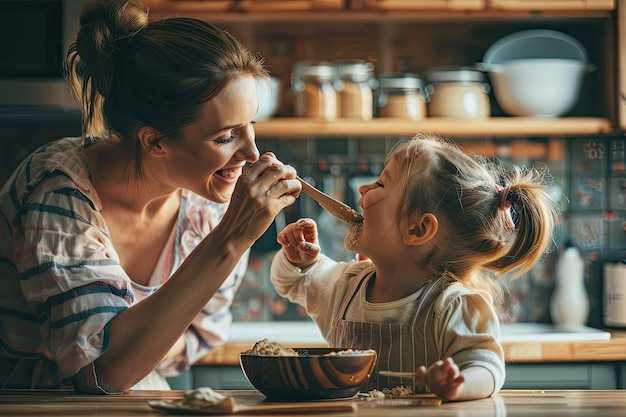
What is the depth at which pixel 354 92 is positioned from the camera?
285 centimetres

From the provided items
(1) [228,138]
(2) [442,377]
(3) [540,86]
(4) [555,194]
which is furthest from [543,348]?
(2) [442,377]

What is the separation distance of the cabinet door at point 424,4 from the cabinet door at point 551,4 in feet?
0.19

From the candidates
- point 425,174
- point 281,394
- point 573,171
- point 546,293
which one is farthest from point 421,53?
point 281,394

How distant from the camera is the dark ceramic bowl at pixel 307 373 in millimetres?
1141

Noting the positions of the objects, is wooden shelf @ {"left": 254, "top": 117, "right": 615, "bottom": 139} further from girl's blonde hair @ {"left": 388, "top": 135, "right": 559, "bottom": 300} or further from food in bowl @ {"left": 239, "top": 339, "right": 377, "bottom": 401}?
food in bowl @ {"left": 239, "top": 339, "right": 377, "bottom": 401}

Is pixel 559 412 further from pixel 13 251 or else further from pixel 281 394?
pixel 13 251

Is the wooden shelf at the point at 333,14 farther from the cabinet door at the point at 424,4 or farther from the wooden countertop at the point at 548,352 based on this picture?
the wooden countertop at the point at 548,352

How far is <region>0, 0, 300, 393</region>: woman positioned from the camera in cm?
136

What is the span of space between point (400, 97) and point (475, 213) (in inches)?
51.1

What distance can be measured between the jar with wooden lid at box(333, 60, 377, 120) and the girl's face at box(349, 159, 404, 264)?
122cm

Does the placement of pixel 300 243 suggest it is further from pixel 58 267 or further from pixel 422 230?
pixel 58 267

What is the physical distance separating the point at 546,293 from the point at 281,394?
2019 millimetres

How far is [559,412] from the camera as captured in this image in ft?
3.63

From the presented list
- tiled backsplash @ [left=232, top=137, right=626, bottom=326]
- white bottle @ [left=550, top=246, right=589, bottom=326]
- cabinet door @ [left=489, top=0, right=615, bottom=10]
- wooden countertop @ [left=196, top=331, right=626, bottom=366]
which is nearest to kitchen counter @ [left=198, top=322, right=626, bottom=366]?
wooden countertop @ [left=196, top=331, right=626, bottom=366]
